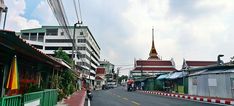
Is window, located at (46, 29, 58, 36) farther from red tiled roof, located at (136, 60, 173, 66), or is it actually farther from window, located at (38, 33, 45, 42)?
red tiled roof, located at (136, 60, 173, 66)

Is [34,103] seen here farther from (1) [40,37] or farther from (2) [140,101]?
(1) [40,37]

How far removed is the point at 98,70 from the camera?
12431 centimetres

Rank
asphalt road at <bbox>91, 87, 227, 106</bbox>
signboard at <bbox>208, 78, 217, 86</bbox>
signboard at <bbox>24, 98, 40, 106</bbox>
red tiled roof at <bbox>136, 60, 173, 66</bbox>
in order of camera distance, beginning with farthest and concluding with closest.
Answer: red tiled roof at <bbox>136, 60, 173, 66</bbox>, signboard at <bbox>208, 78, 217, 86</bbox>, asphalt road at <bbox>91, 87, 227, 106</bbox>, signboard at <bbox>24, 98, 40, 106</bbox>

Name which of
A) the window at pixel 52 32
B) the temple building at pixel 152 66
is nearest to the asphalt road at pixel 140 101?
the window at pixel 52 32

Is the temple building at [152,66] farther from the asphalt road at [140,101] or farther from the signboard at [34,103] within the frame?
the signboard at [34,103]

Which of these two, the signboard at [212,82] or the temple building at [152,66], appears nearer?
the signboard at [212,82]

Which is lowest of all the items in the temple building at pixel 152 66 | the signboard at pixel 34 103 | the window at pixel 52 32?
the signboard at pixel 34 103

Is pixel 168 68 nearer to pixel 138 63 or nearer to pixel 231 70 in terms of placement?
pixel 138 63

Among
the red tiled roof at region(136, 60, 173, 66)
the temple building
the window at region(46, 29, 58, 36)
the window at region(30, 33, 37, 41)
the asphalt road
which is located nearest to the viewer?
the asphalt road

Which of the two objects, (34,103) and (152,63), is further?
(152,63)

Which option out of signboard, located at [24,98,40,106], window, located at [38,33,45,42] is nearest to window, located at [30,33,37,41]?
window, located at [38,33,45,42]

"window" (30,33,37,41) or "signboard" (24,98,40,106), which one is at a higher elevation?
"window" (30,33,37,41)

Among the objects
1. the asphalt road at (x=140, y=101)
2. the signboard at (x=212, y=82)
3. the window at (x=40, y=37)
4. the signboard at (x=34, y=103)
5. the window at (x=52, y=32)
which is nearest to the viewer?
the signboard at (x=34, y=103)

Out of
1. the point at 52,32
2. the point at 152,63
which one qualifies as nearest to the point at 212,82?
the point at 52,32
